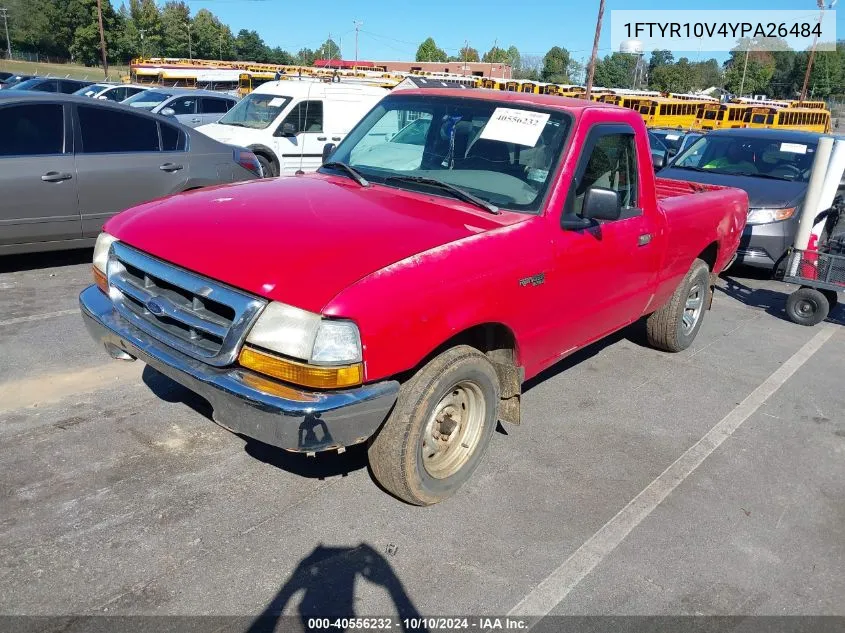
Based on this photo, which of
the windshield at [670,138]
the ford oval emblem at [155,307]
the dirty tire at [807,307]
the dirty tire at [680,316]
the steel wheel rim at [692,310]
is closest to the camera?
the ford oval emblem at [155,307]

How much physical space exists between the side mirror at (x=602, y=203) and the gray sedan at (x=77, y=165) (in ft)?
16.9

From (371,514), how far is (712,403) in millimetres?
2915

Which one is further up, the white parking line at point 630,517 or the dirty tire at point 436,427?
the dirty tire at point 436,427

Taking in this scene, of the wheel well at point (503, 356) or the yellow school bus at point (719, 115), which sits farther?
the yellow school bus at point (719, 115)

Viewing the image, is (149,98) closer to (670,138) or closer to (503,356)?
(670,138)

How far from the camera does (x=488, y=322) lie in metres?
3.35

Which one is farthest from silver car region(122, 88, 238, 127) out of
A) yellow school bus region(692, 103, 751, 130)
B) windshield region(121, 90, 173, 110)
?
yellow school bus region(692, 103, 751, 130)

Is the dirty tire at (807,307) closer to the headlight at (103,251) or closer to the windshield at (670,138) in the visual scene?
the headlight at (103,251)

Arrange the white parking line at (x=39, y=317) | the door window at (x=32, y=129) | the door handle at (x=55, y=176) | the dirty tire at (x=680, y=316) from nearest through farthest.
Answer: the white parking line at (x=39, y=317)
the dirty tire at (x=680, y=316)
the door window at (x=32, y=129)
the door handle at (x=55, y=176)

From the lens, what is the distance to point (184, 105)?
17156mm

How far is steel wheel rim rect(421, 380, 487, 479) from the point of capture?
3.43 meters

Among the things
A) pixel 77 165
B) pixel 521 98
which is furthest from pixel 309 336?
pixel 77 165

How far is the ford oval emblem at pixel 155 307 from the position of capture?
3.21 metres

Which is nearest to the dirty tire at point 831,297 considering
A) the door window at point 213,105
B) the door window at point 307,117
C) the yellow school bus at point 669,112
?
the door window at point 307,117
